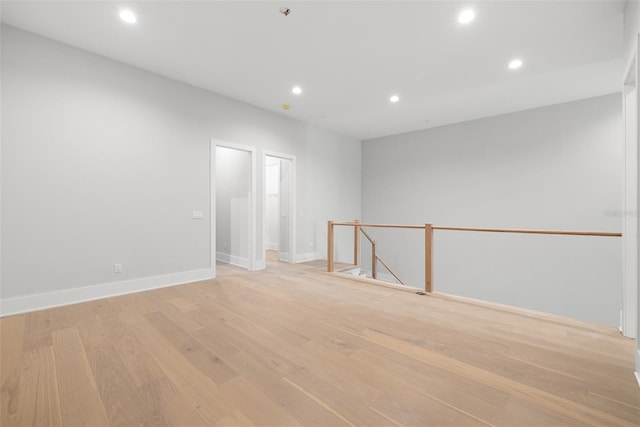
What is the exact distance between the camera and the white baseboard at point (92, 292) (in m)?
2.70

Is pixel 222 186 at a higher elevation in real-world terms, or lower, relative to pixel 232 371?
higher

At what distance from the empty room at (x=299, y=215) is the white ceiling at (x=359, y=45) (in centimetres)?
3

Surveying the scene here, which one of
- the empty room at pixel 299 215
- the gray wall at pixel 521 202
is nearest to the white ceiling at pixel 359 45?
the empty room at pixel 299 215

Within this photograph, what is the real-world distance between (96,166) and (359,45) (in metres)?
3.41

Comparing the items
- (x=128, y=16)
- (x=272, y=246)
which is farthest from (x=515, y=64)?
(x=272, y=246)

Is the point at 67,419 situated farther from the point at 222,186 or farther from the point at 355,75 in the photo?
the point at 222,186

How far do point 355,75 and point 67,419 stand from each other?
420 centimetres

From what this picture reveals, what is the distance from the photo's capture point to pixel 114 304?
3016 mm

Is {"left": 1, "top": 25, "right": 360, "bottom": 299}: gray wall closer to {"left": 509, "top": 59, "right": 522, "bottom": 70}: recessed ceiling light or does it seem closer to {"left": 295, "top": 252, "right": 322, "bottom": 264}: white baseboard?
{"left": 295, "top": 252, "right": 322, "bottom": 264}: white baseboard

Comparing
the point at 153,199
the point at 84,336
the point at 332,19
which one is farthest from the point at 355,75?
the point at 84,336

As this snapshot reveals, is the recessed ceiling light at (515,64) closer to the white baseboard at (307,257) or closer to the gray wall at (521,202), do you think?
the gray wall at (521,202)

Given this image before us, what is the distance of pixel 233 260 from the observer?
17.7 feet

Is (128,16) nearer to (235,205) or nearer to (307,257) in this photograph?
(235,205)

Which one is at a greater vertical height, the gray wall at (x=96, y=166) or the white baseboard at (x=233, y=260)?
the gray wall at (x=96, y=166)
